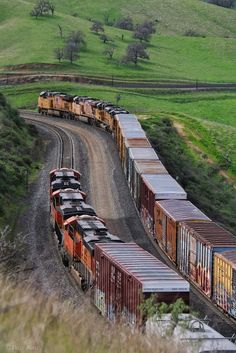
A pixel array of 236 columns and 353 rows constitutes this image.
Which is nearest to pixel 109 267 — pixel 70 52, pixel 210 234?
pixel 210 234

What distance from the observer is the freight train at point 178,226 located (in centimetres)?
2747

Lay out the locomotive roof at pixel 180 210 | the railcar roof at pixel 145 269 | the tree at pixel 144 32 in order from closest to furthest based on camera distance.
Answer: the railcar roof at pixel 145 269 < the locomotive roof at pixel 180 210 < the tree at pixel 144 32

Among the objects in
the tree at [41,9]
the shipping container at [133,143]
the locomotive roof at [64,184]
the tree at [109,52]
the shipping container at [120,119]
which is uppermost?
the tree at [41,9]

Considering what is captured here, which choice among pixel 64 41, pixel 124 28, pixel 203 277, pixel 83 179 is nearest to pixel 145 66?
pixel 64 41

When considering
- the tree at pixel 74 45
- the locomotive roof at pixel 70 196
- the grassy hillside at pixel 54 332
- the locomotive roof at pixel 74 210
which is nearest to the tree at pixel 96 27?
the tree at pixel 74 45

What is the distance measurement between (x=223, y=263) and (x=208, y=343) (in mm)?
11362

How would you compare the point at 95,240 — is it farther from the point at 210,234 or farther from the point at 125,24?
the point at 125,24

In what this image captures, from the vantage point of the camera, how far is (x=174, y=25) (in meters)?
180

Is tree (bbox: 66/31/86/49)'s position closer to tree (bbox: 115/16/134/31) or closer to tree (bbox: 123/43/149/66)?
tree (bbox: 123/43/149/66)

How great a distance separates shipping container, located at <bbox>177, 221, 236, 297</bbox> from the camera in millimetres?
28531

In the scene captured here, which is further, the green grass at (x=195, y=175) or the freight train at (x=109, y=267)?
the green grass at (x=195, y=175)

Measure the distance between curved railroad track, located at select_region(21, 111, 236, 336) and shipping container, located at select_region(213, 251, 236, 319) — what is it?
457 mm

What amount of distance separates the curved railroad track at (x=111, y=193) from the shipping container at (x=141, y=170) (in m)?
0.78

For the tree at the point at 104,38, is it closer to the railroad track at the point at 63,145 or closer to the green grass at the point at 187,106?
the green grass at the point at 187,106
